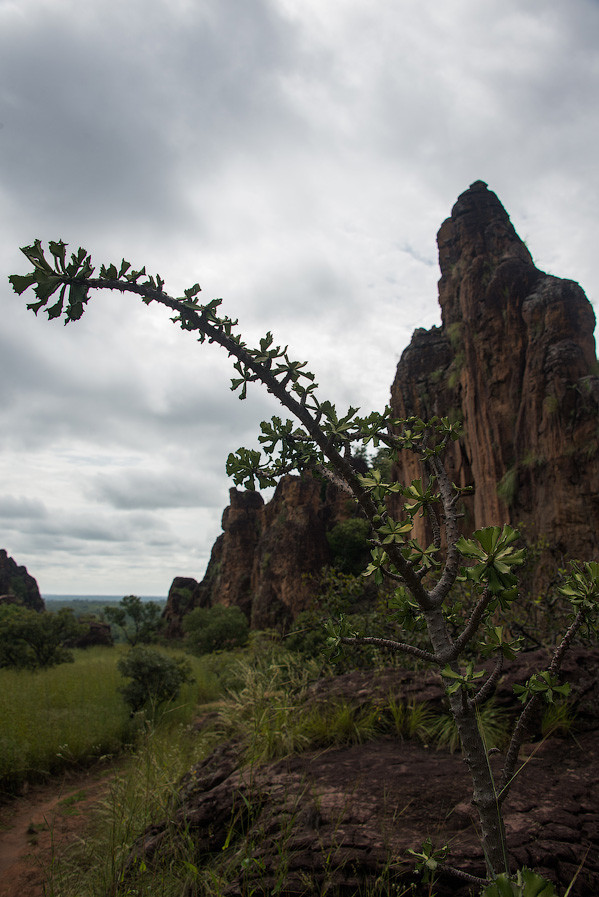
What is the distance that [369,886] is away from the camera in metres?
2.49

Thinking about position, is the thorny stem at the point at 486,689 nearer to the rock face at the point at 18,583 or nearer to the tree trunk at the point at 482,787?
the tree trunk at the point at 482,787

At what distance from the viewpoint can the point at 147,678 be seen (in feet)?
32.1

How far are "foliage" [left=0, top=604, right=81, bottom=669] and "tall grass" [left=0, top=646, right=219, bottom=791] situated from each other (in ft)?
16.1

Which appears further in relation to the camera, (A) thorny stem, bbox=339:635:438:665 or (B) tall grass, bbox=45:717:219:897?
(B) tall grass, bbox=45:717:219:897

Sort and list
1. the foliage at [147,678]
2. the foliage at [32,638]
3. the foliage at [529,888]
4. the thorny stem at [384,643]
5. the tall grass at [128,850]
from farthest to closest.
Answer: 1. the foliage at [32,638]
2. the foliage at [147,678]
3. the tall grass at [128,850]
4. the thorny stem at [384,643]
5. the foliage at [529,888]

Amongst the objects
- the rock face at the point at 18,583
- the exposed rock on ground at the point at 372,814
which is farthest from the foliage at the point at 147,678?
the rock face at the point at 18,583

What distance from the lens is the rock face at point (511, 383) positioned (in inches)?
496

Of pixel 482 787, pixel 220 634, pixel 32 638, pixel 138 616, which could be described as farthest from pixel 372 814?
pixel 138 616

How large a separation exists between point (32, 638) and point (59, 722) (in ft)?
32.5

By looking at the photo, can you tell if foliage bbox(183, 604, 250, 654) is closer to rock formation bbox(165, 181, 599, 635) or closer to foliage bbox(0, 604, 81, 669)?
rock formation bbox(165, 181, 599, 635)

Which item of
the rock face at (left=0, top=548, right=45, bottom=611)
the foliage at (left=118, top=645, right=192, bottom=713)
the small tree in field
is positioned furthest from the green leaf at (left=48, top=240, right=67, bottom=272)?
the rock face at (left=0, top=548, right=45, bottom=611)

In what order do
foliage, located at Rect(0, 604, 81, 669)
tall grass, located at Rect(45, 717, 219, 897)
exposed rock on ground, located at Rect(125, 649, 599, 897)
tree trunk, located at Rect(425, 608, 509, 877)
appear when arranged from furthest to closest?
foliage, located at Rect(0, 604, 81, 669) < tall grass, located at Rect(45, 717, 219, 897) < exposed rock on ground, located at Rect(125, 649, 599, 897) < tree trunk, located at Rect(425, 608, 509, 877)

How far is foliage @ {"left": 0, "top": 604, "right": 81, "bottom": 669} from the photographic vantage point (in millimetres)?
15148

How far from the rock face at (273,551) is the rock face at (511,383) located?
229 inches
